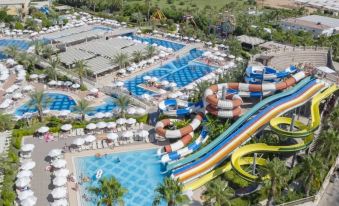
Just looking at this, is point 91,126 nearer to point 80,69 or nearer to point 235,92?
point 80,69

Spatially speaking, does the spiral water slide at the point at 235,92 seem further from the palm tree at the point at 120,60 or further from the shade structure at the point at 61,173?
the palm tree at the point at 120,60

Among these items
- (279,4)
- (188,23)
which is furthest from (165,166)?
(279,4)

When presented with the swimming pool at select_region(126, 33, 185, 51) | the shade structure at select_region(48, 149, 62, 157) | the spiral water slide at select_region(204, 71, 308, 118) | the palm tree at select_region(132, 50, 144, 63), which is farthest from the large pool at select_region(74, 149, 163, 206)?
the swimming pool at select_region(126, 33, 185, 51)

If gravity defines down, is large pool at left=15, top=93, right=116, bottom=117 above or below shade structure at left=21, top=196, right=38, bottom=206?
above

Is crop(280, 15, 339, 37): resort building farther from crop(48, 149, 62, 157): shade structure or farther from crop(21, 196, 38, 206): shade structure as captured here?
crop(21, 196, 38, 206): shade structure

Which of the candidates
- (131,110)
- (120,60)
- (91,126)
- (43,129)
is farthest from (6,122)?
(120,60)

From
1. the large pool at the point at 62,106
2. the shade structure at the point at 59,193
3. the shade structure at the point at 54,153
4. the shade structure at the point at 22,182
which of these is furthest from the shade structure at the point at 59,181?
the large pool at the point at 62,106
